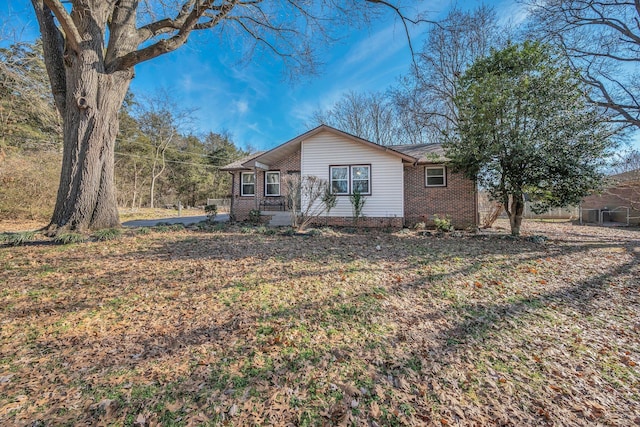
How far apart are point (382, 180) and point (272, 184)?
596 cm

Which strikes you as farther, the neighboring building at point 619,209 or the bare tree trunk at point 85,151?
the neighboring building at point 619,209

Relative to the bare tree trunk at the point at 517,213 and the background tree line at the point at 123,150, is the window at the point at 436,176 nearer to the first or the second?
the bare tree trunk at the point at 517,213

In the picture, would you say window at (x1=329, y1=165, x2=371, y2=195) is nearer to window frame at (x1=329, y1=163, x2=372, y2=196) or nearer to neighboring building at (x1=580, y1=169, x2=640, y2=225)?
window frame at (x1=329, y1=163, x2=372, y2=196)

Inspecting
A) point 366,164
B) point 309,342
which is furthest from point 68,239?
point 366,164

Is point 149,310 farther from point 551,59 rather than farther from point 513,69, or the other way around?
point 551,59

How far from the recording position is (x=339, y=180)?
12242mm

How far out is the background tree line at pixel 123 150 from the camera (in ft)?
32.7

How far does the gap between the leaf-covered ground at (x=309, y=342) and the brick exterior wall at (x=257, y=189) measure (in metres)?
8.57

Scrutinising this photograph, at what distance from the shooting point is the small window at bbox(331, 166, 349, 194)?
12.2 m

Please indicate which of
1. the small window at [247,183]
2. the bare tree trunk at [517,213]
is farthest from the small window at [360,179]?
the small window at [247,183]

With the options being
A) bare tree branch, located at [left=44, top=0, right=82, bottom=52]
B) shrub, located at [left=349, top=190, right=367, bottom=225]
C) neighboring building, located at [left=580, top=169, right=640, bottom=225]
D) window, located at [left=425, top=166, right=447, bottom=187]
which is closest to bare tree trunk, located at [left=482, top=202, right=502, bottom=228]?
window, located at [left=425, top=166, right=447, bottom=187]

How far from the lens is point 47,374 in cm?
230

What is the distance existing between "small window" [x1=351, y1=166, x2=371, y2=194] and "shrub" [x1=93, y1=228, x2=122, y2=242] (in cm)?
885

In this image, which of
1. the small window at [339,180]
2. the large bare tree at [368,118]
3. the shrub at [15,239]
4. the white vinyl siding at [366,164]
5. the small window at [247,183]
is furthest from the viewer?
the large bare tree at [368,118]
